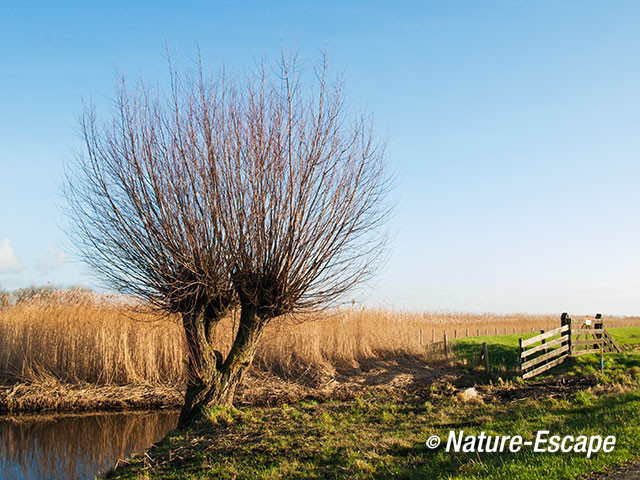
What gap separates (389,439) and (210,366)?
11.6 feet

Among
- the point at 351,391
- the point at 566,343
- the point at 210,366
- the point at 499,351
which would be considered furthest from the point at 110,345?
the point at 566,343

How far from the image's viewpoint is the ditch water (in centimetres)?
865

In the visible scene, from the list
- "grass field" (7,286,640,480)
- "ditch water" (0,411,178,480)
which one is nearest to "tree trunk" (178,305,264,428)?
"grass field" (7,286,640,480)

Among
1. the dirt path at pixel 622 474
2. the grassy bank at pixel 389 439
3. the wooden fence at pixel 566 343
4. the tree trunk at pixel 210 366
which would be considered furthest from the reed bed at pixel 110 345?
the dirt path at pixel 622 474

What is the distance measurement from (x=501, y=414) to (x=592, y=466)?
2902 mm

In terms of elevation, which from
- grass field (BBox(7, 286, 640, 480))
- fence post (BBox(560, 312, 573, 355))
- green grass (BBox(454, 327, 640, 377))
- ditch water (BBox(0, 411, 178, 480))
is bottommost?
ditch water (BBox(0, 411, 178, 480))

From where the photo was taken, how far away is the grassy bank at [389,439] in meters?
5.31

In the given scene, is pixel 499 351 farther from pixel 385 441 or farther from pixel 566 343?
pixel 385 441

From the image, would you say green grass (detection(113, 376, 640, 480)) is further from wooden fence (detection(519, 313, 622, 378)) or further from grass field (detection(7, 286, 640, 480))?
wooden fence (detection(519, 313, 622, 378))

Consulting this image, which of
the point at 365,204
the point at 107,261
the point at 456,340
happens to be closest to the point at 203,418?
the point at 107,261

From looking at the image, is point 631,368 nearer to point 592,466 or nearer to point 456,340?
point 456,340

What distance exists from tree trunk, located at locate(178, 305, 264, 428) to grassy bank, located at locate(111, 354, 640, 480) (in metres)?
0.40

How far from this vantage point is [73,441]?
33.5 ft

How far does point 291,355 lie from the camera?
51.7ft
